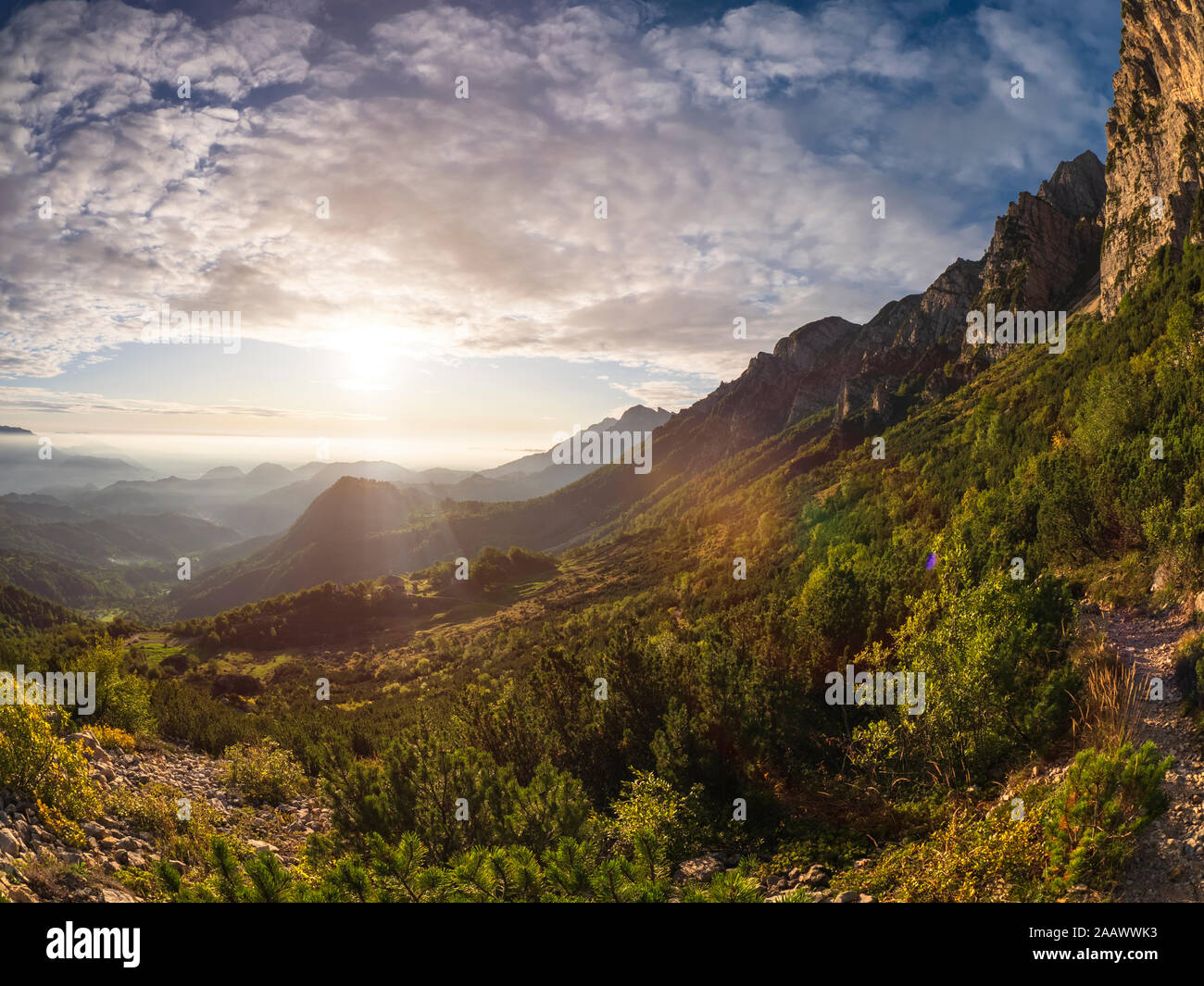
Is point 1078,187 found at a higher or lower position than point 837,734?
higher

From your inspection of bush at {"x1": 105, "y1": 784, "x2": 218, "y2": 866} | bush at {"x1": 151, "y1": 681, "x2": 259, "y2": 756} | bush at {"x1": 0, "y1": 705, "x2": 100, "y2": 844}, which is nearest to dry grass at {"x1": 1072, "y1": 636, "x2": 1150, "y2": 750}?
bush at {"x1": 105, "y1": 784, "x2": 218, "y2": 866}

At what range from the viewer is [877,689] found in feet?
56.6

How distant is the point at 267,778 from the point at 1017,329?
14992 cm

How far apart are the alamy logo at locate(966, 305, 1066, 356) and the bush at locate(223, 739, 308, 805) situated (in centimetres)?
11992

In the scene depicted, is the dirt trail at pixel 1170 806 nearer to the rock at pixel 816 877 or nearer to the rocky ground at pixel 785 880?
the rocky ground at pixel 785 880

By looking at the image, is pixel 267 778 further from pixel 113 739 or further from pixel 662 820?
pixel 662 820

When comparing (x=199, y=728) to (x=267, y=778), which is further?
(x=199, y=728)

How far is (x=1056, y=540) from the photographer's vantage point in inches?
876

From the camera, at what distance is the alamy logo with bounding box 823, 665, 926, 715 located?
1441cm
